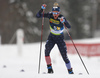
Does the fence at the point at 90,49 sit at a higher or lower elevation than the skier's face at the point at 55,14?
higher

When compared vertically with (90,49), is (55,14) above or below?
below

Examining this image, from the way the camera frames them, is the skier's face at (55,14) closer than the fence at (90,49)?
Yes

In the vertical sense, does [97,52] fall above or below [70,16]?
below

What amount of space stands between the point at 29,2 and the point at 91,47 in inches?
626

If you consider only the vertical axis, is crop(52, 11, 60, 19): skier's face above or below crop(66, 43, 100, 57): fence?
below

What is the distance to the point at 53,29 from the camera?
6.04 meters

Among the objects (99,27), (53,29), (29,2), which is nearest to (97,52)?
(53,29)

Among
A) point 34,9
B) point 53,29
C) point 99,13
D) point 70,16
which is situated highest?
point 99,13

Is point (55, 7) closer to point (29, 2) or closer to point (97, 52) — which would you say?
point (97, 52)

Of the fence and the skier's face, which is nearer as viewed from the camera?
the skier's face

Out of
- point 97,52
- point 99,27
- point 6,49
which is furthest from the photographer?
point 99,27

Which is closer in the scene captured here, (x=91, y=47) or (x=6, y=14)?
(x=91, y=47)

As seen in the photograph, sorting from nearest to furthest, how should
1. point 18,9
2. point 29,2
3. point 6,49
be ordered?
point 6,49
point 18,9
point 29,2

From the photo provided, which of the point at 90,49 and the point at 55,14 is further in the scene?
the point at 90,49
